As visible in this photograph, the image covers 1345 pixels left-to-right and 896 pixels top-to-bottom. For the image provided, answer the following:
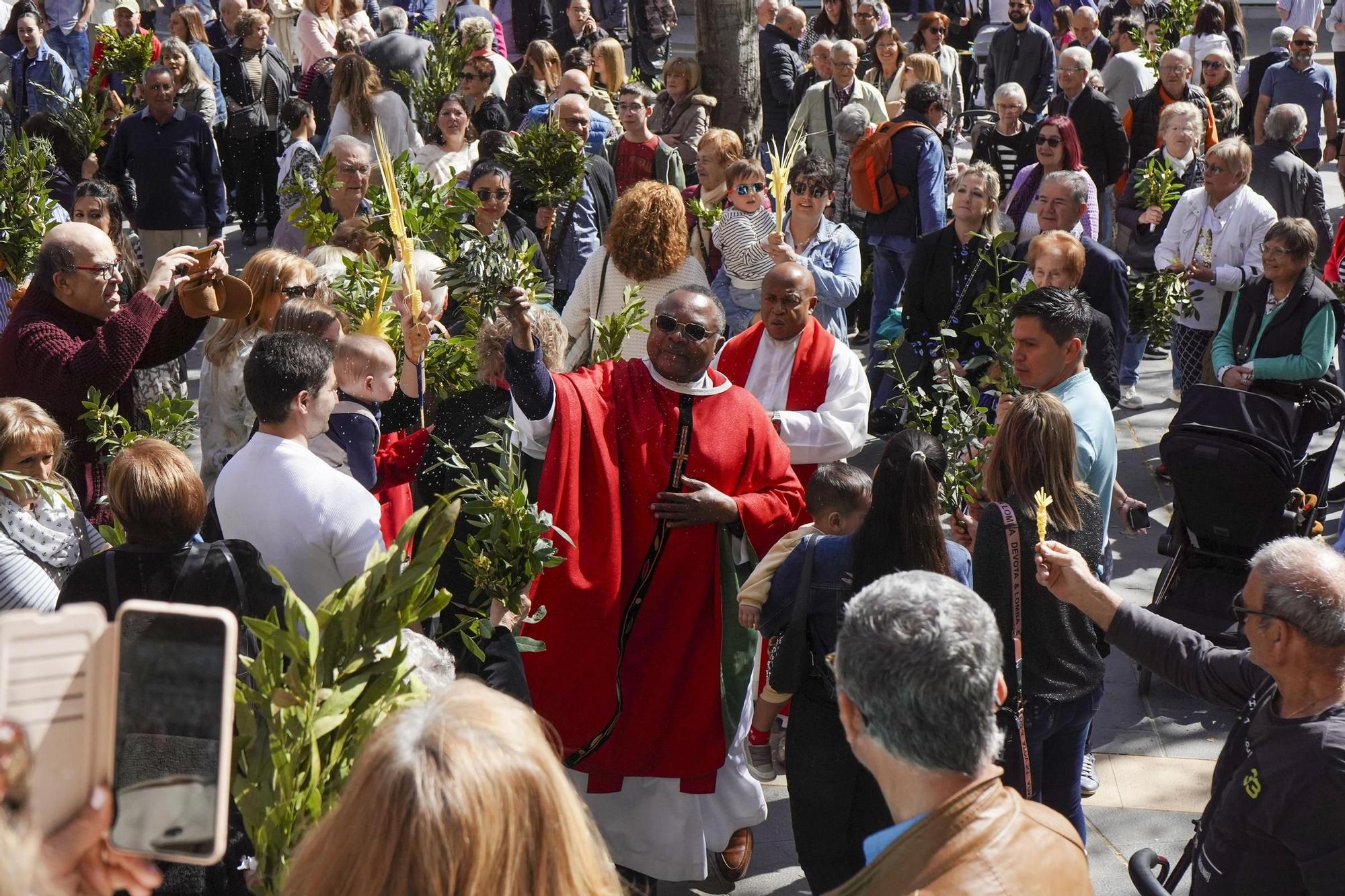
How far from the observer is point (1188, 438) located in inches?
234

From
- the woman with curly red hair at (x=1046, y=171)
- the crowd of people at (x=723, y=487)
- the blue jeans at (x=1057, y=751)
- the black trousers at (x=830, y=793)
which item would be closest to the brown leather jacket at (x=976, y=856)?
the crowd of people at (x=723, y=487)

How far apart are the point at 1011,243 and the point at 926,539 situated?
3.77 meters

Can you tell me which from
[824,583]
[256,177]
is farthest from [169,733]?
[256,177]

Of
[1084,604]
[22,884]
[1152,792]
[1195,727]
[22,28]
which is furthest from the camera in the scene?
[22,28]

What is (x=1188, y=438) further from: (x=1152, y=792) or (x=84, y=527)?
(x=84, y=527)

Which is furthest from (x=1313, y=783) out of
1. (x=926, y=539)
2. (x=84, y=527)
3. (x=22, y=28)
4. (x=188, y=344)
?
(x=22, y=28)

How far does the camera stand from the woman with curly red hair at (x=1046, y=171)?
793 centimetres

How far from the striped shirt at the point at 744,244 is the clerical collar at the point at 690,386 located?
250cm

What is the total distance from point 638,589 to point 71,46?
40.3 ft

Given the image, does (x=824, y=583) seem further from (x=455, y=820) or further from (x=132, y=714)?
(x=132, y=714)

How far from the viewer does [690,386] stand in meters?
4.65

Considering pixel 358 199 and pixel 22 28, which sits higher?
pixel 22 28

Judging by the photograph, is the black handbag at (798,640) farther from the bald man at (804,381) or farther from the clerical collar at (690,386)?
the bald man at (804,381)

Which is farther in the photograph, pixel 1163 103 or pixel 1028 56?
pixel 1028 56
